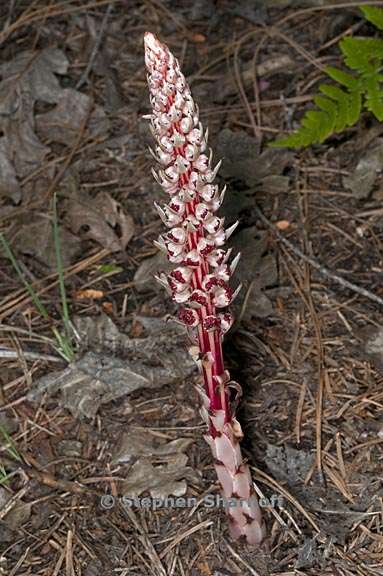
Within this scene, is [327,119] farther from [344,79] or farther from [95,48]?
[95,48]

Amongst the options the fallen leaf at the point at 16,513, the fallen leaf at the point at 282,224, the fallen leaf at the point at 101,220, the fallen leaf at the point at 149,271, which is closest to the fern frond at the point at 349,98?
the fallen leaf at the point at 282,224

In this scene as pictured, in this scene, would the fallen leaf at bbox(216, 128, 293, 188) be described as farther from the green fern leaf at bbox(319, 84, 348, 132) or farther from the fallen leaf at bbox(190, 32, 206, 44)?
the fallen leaf at bbox(190, 32, 206, 44)

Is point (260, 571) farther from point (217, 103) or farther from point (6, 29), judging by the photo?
point (6, 29)

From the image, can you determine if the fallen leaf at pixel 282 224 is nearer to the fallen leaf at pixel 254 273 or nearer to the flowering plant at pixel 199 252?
the fallen leaf at pixel 254 273

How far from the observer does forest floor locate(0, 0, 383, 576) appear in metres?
3.03

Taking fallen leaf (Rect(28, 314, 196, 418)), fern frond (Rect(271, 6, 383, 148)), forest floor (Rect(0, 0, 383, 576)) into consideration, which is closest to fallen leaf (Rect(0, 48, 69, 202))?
forest floor (Rect(0, 0, 383, 576))

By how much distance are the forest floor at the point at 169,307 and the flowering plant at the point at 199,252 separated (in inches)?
12.0

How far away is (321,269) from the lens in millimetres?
3686

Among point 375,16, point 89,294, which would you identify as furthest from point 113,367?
point 375,16

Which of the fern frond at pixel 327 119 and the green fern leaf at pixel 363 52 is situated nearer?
the fern frond at pixel 327 119

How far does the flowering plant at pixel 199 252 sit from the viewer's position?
220 cm

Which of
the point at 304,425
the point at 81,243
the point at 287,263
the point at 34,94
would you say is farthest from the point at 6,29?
the point at 304,425

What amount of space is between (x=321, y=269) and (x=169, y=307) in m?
0.65

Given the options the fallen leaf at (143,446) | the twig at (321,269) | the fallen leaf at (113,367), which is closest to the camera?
the fallen leaf at (143,446)
